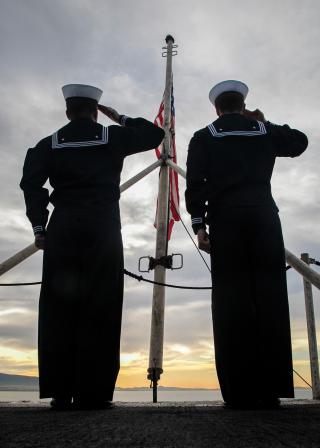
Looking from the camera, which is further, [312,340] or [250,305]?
[312,340]

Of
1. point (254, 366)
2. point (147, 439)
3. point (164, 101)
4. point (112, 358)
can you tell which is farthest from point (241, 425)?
point (164, 101)

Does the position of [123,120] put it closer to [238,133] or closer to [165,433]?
[238,133]

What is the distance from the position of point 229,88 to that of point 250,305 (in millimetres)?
1525

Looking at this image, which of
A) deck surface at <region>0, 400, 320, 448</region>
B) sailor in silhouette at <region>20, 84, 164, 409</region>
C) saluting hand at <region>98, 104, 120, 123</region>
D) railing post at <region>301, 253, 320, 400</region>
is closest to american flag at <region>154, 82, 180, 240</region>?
railing post at <region>301, 253, 320, 400</region>

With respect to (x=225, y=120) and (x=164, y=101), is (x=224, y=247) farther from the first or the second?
(x=164, y=101)

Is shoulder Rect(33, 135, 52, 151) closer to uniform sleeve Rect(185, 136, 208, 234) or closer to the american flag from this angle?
uniform sleeve Rect(185, 136, 208, 234)

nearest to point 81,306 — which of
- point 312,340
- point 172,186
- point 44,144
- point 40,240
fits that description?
point 40,240

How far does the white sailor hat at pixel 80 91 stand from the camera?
3.43m

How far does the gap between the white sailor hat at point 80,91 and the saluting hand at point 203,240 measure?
1.23 metres

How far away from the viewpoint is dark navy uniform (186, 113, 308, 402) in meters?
2.80

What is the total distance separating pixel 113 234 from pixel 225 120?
110cm

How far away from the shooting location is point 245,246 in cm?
299

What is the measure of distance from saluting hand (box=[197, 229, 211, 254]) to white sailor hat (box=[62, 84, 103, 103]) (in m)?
1.23

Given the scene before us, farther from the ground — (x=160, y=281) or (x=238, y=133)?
(x=238, y=133)
